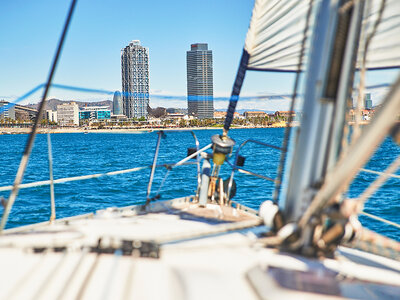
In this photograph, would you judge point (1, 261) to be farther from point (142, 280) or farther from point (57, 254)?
point (142, 280)

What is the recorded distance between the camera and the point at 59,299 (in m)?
2.23

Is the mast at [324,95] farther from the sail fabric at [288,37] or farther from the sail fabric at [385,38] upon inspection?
the sail fabric at [288,37]

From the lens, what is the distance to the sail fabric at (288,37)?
4.74 meters

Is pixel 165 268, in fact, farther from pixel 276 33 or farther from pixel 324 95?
pixel 276 33

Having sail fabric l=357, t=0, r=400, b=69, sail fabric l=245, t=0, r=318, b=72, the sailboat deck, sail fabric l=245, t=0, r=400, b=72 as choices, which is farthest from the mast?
sail fabric l=245, t=0, r=318, b=72

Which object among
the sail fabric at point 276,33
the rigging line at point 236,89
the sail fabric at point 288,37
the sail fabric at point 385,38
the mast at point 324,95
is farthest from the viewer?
the rigging line at point 236,89

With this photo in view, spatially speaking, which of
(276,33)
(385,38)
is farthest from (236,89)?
(385,38)

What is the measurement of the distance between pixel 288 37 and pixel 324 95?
3.39 metres

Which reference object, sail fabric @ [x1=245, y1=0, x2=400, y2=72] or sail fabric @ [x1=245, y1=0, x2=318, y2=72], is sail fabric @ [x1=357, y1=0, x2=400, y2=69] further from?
sail fabric @ [x1=245, y1=0, x2=318, y2=72]

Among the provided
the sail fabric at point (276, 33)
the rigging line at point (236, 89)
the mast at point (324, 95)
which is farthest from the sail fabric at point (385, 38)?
the mast at point (324, 95)

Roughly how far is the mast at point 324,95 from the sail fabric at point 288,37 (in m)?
2.40

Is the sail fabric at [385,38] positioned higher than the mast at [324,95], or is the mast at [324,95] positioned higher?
the sail fabric at [385,38]

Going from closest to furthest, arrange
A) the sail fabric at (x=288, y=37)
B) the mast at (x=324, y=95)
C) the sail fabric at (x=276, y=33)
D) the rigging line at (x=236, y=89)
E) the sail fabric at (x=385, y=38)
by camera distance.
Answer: the mast at (x=324, y=95), the sail fabric at (x=385, y=38), the sail fabric at (x=288, y=37), the sail fabric at (x=276, y=33), the rigging line at (x=236, y=89)

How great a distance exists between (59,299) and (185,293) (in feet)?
2.39
